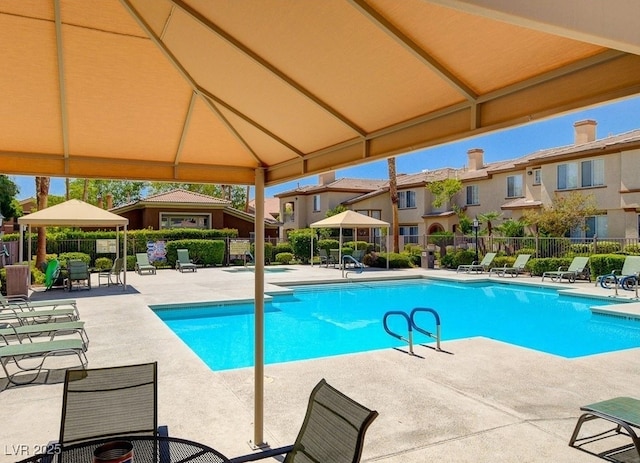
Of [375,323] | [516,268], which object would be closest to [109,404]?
[375,323]

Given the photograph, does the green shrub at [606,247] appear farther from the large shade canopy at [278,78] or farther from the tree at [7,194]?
the tree at [7,194]

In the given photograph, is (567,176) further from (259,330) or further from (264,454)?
(264,454)

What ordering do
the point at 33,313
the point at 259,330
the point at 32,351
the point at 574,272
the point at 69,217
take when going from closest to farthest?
the point at 259,330
the point at 32,351
the point at 33,313
the point at 69,217
the point at 574,272

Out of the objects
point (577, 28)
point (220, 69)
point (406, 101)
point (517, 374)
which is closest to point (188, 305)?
point (517, 374)

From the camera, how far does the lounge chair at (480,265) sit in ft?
76.0

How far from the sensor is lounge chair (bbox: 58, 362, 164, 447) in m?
3.43

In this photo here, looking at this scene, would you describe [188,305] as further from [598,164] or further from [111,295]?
[598,164]

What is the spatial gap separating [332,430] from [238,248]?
2445 cm

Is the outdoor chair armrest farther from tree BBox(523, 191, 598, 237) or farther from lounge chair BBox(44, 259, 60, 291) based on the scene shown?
tree BBox(523, 191, 598, 237)

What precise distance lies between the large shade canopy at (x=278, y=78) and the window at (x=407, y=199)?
32662 millimetres

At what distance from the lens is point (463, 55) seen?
8.61 ft

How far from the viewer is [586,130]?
93.4 ft

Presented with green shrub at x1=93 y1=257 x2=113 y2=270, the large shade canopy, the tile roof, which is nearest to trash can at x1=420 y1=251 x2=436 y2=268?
the tile roof

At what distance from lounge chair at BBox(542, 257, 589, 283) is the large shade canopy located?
17.7m
